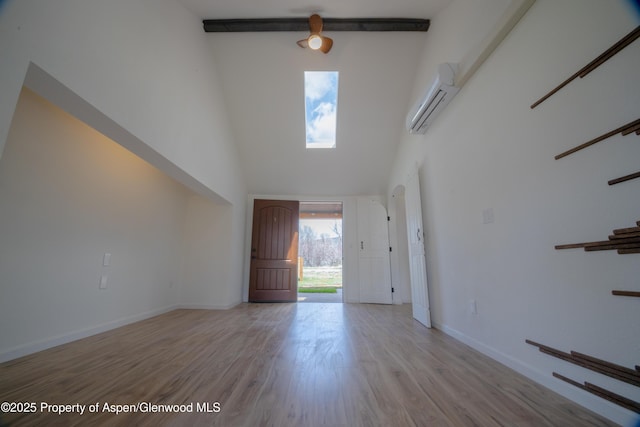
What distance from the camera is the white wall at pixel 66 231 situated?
1.90 m

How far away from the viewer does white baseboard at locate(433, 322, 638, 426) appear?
42.5 inches

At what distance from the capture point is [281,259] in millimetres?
4887

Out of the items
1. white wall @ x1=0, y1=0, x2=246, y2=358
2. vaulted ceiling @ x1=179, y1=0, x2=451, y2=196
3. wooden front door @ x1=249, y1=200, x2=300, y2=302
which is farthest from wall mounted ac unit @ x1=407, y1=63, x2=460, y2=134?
wooden front door @ x1=249, y1=200, x2=300, y2=302

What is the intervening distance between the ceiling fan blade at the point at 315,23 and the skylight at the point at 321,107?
2.41ft

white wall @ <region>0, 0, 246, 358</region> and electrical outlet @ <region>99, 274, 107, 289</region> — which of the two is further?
electrical outlet @ <region>99, 274, 107, 289</region>

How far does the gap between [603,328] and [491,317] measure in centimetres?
80

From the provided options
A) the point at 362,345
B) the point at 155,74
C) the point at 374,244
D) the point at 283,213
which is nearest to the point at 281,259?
the point at 283,213

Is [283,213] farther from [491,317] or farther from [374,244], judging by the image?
[491,317]

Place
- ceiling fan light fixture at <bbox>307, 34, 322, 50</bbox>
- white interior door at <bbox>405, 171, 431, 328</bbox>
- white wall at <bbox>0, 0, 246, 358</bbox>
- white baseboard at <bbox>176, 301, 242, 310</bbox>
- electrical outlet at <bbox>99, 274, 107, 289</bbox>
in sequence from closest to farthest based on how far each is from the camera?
1. white wall at <bbox>0, 0, 246, 358</bbox>
2. electrical outlet at <bbox>99, 274, 107, 289</bbox>
3. ceiling fan light fixture at <bbox>307, 34, 322, 50</bbox>
4. white interior door at <bbox>405, 171, 431, 328</bbox>
5. white baseboard at <bbox>176, 301, 242, 310</bbox>

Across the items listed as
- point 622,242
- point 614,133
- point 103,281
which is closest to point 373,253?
point 622,242

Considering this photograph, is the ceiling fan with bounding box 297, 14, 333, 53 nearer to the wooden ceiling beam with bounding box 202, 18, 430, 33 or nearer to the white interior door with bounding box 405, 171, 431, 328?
the wooden ceiling beam with bounding box 202, 18, 430, 33

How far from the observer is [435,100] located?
102 inches

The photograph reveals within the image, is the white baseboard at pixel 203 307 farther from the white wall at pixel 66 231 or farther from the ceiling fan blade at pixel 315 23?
the ceiling fan blade at pixel 315 23

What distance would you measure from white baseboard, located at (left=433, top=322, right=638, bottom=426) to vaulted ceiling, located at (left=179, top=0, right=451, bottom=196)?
11.5 ft
